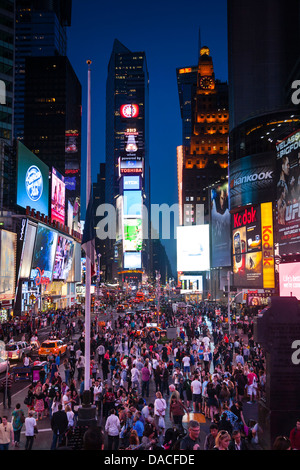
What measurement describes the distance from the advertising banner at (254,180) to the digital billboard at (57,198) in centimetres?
2729

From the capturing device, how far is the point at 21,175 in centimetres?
5562

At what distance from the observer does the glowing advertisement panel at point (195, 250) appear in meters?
101

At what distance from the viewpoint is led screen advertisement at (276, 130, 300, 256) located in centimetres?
4191

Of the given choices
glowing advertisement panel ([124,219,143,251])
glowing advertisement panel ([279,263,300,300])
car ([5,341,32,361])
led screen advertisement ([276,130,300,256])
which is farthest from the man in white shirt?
glowing advertisement panel ([124,219,143,251])

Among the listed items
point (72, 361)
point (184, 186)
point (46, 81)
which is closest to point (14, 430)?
point (72, 361)

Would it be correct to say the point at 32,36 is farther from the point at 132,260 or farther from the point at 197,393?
the point at 197,393

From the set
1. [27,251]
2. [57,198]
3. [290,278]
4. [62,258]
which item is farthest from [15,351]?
[57,198]

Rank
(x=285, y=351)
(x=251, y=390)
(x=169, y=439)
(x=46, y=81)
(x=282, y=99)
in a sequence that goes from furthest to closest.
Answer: (x=46, y=81) → (x=282, y=99) → (x=251, y=390) → (x=285, y=351) → (x=169, y=439)

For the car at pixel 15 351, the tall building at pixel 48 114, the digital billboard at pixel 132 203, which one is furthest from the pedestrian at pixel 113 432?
the digital billboard at pixel 132 203

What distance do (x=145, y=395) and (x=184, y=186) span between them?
13696 centimetres

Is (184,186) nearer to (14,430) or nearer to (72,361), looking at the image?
(72,361)

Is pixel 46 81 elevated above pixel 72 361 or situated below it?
above

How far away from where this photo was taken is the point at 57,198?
72750 mm

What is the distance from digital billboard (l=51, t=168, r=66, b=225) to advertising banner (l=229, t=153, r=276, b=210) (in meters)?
27.3
